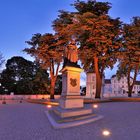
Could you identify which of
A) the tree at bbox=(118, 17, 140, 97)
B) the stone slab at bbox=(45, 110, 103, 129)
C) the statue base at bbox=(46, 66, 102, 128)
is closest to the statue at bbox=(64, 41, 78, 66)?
the statue base at bbox=(46, 66, 102, 128)

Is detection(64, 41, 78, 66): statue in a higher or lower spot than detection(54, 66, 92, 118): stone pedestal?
higher

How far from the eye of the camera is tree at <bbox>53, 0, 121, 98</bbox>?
27.3 metres

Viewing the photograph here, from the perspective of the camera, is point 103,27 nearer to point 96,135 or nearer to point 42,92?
point 96,135

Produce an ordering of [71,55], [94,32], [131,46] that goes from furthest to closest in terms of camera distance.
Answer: [131,46], [94,32], [71,55]

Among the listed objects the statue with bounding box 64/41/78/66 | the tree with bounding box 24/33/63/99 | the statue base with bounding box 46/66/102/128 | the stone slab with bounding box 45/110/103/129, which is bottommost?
the stone slab with bounding box 45/110/103/129

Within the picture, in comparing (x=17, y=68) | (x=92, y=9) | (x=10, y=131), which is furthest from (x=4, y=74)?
(x=10, y=131)

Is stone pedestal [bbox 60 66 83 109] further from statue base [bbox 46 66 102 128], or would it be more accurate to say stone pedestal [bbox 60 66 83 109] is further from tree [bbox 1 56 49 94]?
tree [bbox 1 56 49 94]

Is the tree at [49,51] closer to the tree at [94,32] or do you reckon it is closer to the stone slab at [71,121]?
the tree at [94,32]

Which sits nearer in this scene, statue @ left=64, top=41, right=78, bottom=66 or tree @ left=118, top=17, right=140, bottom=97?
statue @ left=64, top=41, right=78, bottom=66

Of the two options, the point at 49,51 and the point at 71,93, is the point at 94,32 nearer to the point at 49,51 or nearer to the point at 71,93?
the point at 49,51

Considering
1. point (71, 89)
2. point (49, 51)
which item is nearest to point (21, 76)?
point (49, 51)

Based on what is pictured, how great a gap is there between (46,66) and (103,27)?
10665 millimetres

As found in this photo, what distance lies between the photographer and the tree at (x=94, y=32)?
27312mm

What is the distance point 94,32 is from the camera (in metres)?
27.4
